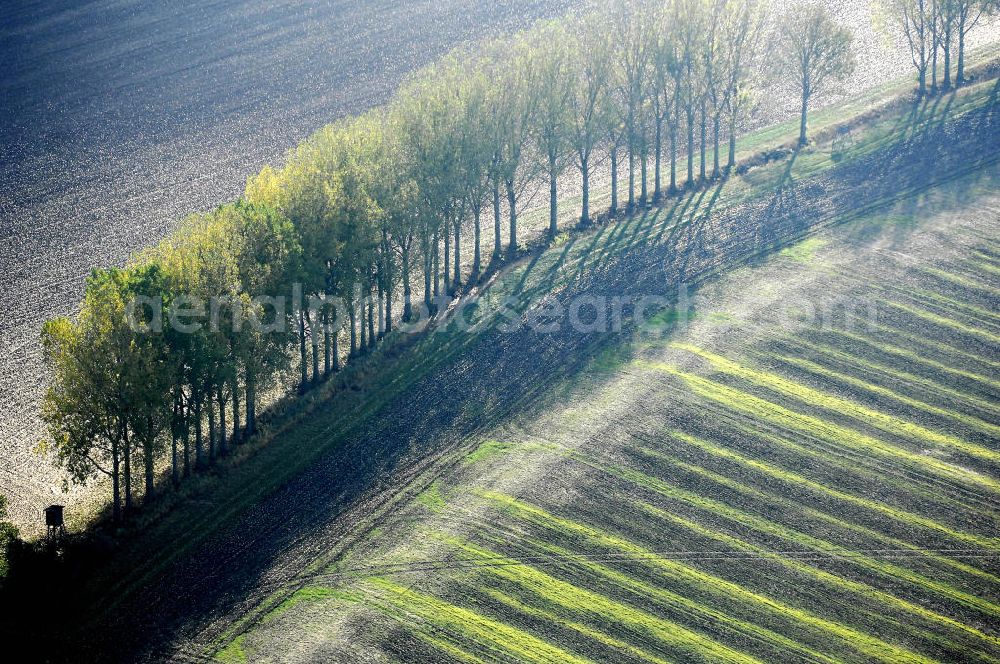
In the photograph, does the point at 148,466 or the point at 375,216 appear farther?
the point at 375,216

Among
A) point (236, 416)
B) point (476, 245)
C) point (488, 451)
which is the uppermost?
point (476, 245)

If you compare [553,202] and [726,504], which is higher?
[553,202]

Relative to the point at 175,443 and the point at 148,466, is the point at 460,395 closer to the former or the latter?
the point at 175,443

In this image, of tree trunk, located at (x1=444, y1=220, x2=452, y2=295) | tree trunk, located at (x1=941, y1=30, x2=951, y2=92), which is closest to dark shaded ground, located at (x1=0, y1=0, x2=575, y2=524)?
tree trunk, located at (x1=444, y1=220, x2=452, y2=295)

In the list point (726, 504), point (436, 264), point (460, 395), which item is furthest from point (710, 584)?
point (436, 264)

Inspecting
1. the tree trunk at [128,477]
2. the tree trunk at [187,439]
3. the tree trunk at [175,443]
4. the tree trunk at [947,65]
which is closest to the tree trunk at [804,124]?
the tree trunk at [947,65]

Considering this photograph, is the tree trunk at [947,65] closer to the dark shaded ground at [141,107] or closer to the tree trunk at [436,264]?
the dark shaded ground at [141,107]

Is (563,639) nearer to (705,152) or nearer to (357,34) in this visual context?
(705,152)

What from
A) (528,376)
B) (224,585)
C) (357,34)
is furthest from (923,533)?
(357,34)
